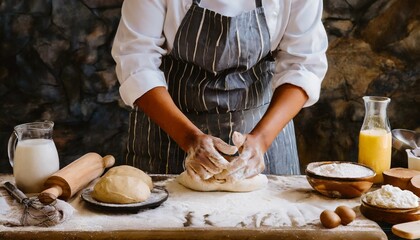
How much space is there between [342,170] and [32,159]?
94 cm

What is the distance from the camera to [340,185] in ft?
5.88

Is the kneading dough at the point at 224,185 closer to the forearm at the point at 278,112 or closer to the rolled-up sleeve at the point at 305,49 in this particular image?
the forearm at the point at 278,112

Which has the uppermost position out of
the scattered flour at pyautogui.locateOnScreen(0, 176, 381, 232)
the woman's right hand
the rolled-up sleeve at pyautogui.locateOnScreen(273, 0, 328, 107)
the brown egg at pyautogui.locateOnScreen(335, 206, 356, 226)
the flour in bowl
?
the rolled-up sleeve at pyautogui.locateOnScreen(273, 0, 328, 107)

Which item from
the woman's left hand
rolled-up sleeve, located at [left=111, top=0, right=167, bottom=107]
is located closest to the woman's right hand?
the woman's left hand

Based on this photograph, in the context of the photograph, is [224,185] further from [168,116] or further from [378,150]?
A: [378,150]

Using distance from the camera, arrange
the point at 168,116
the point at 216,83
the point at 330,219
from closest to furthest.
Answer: the point at 330,219, the point at 168,116, the point at 216,83

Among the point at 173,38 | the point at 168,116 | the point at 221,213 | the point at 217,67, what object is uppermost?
the point at 173,38

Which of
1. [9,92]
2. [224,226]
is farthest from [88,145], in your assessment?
[224,226]

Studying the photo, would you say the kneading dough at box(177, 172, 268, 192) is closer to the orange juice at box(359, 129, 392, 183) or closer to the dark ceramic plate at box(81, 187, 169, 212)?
the dark ceramic plate at box(81, 187, 169, 212)

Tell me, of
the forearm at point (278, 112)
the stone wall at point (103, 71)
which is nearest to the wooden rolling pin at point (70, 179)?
the forearm at point (278, 112)

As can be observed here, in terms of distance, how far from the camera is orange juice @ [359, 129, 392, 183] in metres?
1.97

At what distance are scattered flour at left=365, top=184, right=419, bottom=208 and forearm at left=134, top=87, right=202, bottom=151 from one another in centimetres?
58

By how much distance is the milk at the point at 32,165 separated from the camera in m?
1.86

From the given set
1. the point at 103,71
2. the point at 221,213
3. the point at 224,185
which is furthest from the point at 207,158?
the point at 103,71
